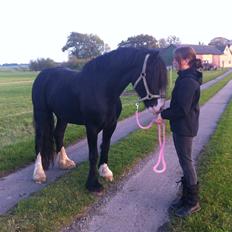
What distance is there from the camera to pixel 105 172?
586 centimetres

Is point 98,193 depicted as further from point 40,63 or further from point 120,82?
point 40,63

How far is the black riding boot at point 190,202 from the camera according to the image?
4504mm

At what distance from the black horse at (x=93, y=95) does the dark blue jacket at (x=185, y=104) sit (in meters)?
0.27

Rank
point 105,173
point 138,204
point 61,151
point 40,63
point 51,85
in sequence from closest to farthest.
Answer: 1. point 138,204
2. point 105,173
3. point 51,85
4. point 61,151
5. point 40,63

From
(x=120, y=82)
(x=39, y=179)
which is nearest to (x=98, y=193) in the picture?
(x=39, y=179)

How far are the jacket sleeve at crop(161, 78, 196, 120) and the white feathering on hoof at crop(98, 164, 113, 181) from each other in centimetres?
187

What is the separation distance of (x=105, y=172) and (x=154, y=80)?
6.56 feet

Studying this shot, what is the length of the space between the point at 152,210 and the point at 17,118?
31.5ft

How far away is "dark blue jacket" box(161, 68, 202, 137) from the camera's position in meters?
4.31

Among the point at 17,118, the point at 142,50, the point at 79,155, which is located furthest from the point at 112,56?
the point at 17,118

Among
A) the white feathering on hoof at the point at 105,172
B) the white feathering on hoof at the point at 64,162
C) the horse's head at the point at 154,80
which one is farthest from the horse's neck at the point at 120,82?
the white feathering on hoof at the point at 64,162

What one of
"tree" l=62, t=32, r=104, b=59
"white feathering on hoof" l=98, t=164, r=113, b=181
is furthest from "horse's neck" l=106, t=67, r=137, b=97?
"tree" l=62, t=32, r=104, b=59

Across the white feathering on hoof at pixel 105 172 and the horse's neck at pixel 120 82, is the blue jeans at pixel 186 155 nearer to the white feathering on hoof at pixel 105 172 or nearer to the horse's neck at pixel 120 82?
the horse's neck at pixel 120 82

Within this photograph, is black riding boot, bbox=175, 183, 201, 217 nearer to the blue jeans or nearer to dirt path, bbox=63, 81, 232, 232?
the blue jeans
